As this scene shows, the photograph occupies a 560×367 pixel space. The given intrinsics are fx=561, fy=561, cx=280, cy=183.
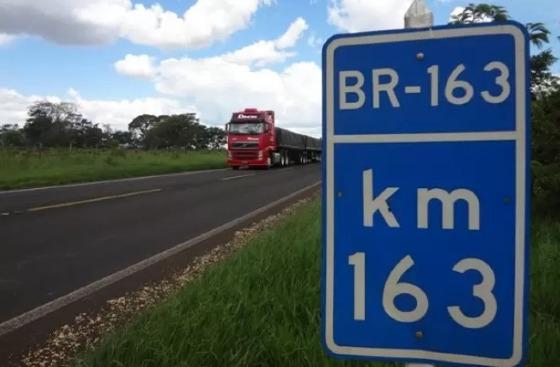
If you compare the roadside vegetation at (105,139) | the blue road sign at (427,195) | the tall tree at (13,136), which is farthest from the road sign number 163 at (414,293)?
the tall tree at (13,136)

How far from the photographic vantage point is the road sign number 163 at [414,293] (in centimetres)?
140

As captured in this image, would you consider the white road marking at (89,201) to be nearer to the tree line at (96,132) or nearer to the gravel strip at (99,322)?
the gravel strip at (99,322)

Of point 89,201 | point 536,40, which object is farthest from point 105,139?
→ point 536,40

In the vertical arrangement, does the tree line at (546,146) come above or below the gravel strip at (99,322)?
above

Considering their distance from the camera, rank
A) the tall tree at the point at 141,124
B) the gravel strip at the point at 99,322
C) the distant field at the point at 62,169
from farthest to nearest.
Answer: the tall tree at the point at 141,124
the distant field at the point at 62,169
the gravel strip at the point at 99,322

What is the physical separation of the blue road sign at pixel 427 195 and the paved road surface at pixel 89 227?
405 cm

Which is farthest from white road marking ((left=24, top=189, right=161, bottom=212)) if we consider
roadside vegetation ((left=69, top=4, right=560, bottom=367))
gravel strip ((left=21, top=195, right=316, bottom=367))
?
roadside vegetation ((left=69, top=4, right=560, bottom=367))

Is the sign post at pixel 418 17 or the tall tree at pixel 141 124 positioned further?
the tall tree at pixel 141 124

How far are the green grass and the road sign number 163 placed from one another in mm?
1492

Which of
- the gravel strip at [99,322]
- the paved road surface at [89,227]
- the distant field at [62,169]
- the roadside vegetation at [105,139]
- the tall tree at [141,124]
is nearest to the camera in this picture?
the gravel strip at [99,322]

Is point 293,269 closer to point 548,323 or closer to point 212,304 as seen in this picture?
point 212,304

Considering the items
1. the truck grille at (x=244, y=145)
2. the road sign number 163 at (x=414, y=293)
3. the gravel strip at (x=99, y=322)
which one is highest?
the truck grille at (x=244, y=145)

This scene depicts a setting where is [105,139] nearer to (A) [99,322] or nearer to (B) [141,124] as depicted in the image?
(B) [141,124]

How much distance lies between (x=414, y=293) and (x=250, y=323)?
7.44ft
